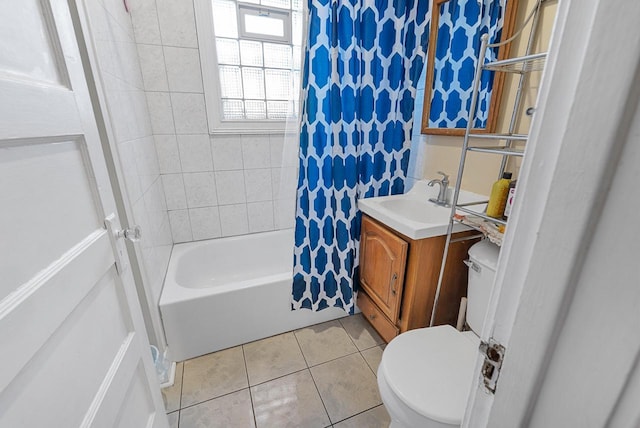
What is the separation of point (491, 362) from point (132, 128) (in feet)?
5.44

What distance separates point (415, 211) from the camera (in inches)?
66.0

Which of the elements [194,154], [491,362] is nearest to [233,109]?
[194,154]

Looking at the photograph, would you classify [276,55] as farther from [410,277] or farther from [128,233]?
[410,277]

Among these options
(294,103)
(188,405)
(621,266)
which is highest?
(294,103)

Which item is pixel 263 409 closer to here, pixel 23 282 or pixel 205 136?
pixel 23 282

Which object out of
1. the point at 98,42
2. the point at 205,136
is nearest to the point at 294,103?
the point at 205,136

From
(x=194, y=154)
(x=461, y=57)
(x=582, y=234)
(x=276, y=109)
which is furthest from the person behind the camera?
(x=276, y=109)

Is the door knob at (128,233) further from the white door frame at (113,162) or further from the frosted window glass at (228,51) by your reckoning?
the frosted window glass at (228,51)

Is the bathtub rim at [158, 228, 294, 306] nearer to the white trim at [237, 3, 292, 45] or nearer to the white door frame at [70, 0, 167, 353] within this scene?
the white door frame at [70, 0, 167, 353]

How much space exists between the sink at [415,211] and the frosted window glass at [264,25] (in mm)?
1338

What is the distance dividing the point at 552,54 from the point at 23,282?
76 centimetres

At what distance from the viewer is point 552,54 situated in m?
0.28

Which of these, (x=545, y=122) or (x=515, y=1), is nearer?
(x=545, y=122)

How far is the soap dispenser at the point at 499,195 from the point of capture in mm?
1078
